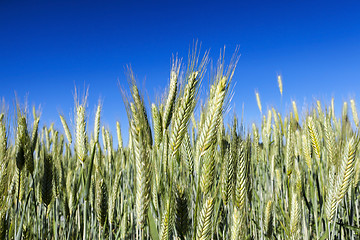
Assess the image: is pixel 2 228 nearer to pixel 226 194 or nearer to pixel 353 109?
pixel 226 194

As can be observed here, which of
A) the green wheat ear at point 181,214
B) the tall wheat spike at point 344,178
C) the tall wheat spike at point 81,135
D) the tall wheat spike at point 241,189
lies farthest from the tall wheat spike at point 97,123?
the tall wheat spike at point 344,178

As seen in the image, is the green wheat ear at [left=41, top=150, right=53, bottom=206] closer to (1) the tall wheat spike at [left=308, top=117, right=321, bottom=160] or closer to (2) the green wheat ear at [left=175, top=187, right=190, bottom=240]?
(2) the green wheat ear at [left=175, top=187, right=190, bottom=240]

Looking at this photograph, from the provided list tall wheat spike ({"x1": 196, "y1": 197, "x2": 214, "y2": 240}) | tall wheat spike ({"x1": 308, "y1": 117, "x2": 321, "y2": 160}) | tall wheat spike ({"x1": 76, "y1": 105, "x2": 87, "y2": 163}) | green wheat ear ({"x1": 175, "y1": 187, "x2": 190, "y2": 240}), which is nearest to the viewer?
tall wheat spike ({"x1": 196, "y1": 197, "x2": 214, "y2": 240})

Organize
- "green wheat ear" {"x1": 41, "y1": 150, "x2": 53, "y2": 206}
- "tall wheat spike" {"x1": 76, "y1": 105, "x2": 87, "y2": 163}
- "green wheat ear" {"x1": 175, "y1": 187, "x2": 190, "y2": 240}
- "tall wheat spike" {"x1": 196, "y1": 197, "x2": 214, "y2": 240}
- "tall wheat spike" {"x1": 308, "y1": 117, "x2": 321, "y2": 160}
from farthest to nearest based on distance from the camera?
"tall wheat spike" {"x1": 308, "y1": 117, "x2": 321, "y2": 160}
"green wheat ear" {"x1": 41, "y1": 150, "x2": 53, "y2": 206}
"tall wheat spike" {"x1": 76, "y1": 105, "x2": 87, "y2": 163}
"green wheat ear" {"x1": 175, "y1": 187, "x2": 190, "y2": 240}
"tall wheat spike" {"x1": 196, "y1": 197, "x2": 214, "y2": 240}

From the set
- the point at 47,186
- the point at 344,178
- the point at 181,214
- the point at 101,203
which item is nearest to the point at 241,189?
the point at 181,214

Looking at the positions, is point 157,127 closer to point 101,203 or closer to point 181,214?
point 181,214

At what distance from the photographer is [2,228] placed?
4.32 feet

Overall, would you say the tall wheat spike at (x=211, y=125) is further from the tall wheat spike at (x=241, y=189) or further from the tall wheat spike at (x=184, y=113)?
the tall wheat spike at (x=241, y=189)

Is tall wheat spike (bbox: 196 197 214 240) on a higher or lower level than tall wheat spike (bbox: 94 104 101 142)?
lower

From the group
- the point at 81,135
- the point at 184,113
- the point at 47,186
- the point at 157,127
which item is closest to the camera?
the point at 184,113

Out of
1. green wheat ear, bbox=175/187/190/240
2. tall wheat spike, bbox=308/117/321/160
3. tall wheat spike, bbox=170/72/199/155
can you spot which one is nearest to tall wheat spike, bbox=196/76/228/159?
tall wheat spike, bbox=170/72/199/155

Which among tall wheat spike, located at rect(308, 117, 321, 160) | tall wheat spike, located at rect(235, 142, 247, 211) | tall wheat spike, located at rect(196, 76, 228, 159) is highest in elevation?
tall wheat spike, located at rect(308, 117, 321, 160)

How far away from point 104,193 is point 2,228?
0.50 metres

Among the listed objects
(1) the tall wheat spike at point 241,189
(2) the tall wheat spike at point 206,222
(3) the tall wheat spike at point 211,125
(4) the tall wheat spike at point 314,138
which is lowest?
(2) the tall wheat spike at point 206,222
